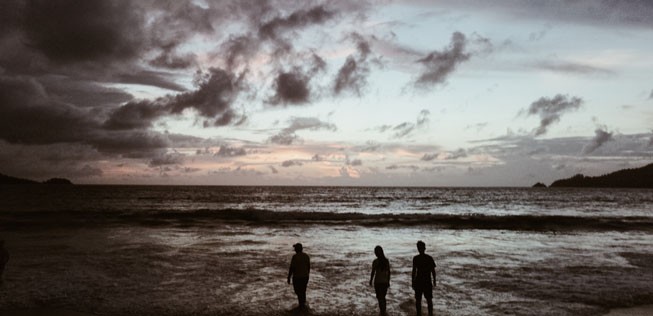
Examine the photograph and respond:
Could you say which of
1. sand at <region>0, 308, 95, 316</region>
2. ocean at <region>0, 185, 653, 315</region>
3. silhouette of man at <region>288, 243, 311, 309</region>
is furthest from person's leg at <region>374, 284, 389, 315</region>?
sand at <region>0, 308, 95, 316</region>

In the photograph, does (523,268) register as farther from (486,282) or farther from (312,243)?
(312,243)

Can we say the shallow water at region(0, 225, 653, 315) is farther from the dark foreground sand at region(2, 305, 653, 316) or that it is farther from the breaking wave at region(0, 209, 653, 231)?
the breaking wave at region(0, 209, 653, 231)

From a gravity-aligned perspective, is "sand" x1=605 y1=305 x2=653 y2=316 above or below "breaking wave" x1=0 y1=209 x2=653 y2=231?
above

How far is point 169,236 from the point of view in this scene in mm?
31906

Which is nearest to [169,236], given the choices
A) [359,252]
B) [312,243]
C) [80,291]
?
[312,243]

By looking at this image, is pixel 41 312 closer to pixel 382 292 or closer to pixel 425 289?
pixel 382 292

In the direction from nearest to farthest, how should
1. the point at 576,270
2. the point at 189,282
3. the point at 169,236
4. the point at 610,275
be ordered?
the point at 189,282
the point at 610,275
the point at 576,270
the point at 169,236

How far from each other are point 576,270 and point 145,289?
16.9 meters

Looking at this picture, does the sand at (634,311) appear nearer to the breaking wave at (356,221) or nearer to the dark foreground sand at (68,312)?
the dark foreground sand at (68,312)

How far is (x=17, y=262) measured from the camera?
64.3ft

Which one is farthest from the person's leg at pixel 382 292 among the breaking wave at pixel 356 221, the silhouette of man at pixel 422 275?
the breaking wave at pixel 356 221

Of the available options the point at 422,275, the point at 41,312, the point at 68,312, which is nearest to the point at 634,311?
the point at 422,275

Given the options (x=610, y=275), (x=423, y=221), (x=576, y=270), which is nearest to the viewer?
(x=610, y=275)

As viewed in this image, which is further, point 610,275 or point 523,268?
point 523,268
